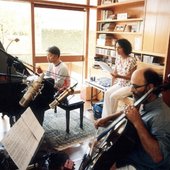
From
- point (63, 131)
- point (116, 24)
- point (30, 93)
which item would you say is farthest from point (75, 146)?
point (116, 24)

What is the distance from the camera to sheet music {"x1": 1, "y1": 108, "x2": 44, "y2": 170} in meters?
0.99

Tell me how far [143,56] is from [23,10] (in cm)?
252

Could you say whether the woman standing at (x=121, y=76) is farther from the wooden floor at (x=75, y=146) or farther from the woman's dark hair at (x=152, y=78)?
the woman's dark hair at (x=152, y=78)

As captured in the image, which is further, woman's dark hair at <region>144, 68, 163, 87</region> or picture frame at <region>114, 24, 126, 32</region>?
picture frame at <region>114, 24, 126, 32</region>

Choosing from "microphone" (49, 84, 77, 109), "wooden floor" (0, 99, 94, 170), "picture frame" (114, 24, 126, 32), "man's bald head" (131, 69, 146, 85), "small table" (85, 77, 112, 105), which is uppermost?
"picture frame" (114, 24, 126, 32)

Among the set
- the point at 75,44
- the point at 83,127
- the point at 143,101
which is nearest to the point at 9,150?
the point at 143,101

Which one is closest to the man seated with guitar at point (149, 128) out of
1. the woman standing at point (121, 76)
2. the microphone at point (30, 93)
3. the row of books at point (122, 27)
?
the microphone at point (30, 93)

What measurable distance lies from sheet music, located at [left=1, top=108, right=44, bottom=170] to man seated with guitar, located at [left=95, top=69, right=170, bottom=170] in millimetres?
578

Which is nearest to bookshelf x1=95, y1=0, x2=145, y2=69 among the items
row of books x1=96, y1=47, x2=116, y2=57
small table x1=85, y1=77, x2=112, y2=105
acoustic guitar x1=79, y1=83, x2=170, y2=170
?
row of books x1=96, y1=47, x2=116, y2=57

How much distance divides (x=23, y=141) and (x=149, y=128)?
803 millimetres

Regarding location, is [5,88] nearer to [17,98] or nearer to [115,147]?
[17,98]

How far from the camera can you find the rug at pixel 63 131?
297 cm

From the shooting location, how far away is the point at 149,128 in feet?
4.62

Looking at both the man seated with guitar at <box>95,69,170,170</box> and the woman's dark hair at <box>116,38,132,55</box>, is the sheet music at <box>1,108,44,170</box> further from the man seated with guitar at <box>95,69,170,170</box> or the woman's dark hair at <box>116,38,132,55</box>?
the woman's dark hair at <box>116,38,132,55</box>
